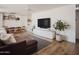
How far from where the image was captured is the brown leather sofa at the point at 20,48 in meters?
1.73

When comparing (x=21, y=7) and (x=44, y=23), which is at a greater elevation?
(x=21, y=7)

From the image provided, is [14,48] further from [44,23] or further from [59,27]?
[59,27]

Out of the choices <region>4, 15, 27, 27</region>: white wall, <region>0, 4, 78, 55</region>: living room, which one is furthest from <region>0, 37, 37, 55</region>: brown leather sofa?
<region>4, 15, 27, 27</region>: white wall

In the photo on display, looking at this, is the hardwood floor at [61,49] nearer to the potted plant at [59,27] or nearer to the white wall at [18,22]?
the potted plant at [59,27]

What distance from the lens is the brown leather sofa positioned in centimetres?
173

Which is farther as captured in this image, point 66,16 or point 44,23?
point 44,23

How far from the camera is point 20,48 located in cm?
187

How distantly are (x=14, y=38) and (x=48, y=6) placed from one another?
93 centimetres

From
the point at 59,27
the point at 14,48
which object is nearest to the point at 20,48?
the point at 14,48

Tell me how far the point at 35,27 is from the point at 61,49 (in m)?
0.70

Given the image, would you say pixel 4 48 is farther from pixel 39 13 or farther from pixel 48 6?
pixel 48 6

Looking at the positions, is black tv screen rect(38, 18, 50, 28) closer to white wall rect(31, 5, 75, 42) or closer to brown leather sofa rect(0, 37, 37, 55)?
white wall rect(31, 5, 75, 42)
